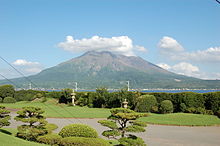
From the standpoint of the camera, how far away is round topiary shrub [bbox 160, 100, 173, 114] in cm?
2384

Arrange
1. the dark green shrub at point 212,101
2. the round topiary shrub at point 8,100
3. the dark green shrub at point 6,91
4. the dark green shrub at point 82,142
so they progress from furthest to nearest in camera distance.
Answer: the dark green shrub at point 6,91 < the round topiary shrub at point 8,100 < the dark green shrub at point 212,101 < the dark green shrub at point 82,142

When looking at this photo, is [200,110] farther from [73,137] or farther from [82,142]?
[82,142]

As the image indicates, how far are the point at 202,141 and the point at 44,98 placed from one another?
28.7 m

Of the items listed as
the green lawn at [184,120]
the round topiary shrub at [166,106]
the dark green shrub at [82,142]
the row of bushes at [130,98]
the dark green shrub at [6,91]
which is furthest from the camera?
the dark green shrub at [6,91]

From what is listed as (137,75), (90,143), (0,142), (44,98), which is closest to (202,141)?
(90,143)

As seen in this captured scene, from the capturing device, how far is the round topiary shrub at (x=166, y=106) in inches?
939

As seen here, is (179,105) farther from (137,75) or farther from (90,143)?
(137,75)

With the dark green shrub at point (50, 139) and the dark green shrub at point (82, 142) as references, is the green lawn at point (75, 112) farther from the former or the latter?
the dark green shrub at point (82, 142)

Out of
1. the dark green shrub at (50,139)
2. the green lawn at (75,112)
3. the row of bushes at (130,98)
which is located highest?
the row of bushes at (130,98)

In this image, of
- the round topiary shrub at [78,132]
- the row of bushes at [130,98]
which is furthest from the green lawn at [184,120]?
the round topiary shrub at [78,132]

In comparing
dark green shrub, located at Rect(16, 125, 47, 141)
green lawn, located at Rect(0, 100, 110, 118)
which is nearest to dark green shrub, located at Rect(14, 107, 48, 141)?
dark green shrub, located at Rect(16, 125, 47, 141)

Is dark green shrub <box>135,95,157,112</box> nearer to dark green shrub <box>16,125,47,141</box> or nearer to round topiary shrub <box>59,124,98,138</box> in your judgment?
dark green shrub <box>16,125,47,141</box>

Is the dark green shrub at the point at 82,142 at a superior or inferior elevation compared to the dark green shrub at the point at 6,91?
inferior

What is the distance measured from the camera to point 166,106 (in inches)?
939
